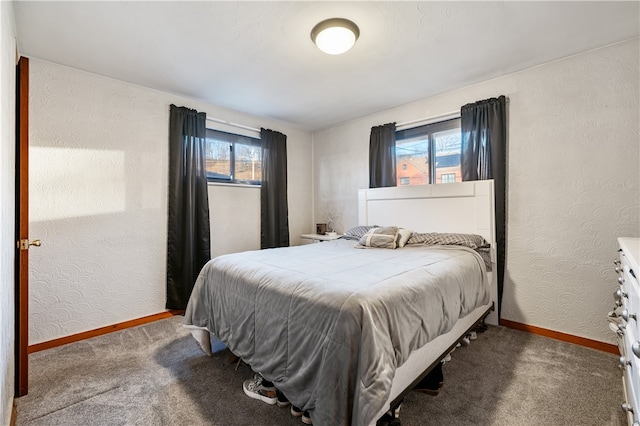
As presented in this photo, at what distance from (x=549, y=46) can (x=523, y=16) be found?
0.59 meters

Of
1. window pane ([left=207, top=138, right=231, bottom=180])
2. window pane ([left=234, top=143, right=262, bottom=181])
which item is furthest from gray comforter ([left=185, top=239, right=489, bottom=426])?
window pane ([left=234, top=143, right=262, bottom=181])

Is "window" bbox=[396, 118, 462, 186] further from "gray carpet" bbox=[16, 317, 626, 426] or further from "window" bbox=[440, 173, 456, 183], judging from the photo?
"gray carpet" bbox=[16, 317, 626, 426]

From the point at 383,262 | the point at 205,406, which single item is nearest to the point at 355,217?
the point at 383,262

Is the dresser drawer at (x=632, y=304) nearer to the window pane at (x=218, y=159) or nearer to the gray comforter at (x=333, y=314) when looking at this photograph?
the gray comforter at (x=333, y=314)

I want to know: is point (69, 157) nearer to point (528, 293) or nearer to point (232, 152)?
point (232, 152)

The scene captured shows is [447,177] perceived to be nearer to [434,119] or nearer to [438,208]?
[438,208]

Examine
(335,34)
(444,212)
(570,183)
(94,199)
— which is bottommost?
(444,212)

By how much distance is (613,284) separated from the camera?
227 centimetres

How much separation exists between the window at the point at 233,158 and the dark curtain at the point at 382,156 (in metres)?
1.58

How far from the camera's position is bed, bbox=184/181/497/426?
1.20 meters

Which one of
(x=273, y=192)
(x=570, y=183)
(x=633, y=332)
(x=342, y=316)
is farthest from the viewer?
(x=273, y=192)

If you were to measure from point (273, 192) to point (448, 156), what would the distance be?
7.62 ft

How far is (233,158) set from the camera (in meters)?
3.78

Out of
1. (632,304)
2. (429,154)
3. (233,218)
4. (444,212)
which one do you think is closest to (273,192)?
(233,218)
